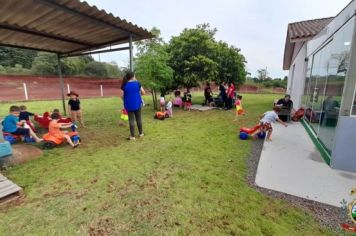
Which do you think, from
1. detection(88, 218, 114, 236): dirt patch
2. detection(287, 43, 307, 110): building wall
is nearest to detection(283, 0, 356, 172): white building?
detection(287, 43, 307, 110): building wall

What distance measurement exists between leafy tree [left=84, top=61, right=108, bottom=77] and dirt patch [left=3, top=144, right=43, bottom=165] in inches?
1269

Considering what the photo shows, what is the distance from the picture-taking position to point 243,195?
282 cm

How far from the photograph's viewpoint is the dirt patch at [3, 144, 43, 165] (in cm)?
381

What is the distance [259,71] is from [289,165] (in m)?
42.3

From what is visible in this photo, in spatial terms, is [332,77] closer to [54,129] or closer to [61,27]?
[54,129]

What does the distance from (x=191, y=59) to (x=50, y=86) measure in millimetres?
19578

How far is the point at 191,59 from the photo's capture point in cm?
1107

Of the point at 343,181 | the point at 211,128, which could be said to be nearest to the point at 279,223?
the point at 343,181

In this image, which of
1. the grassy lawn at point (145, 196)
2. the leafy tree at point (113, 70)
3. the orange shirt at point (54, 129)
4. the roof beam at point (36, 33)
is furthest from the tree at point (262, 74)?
the orange shirt at point (54, 129)

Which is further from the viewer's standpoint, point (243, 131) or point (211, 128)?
point (211, 128)

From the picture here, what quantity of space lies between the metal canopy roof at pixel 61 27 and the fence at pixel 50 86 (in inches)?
478

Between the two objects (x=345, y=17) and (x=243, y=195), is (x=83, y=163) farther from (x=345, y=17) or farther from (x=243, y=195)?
(x=345, y=17)

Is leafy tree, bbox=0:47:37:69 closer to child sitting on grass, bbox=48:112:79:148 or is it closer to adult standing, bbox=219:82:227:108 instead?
adult standing, bbox=219:82:227:108

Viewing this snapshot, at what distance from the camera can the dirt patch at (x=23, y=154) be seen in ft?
12.5
